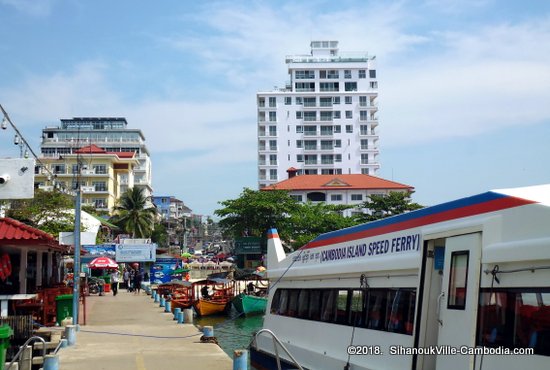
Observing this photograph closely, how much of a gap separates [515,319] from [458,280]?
911 millimetres

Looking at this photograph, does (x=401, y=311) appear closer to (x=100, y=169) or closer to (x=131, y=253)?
(x=131, y=253)

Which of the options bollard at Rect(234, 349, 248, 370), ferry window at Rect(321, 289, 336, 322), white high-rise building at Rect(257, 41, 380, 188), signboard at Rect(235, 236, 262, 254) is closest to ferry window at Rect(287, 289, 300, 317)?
ferry window at Rect(321, 289, 336, 322)

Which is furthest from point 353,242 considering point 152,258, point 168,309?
point 152,258

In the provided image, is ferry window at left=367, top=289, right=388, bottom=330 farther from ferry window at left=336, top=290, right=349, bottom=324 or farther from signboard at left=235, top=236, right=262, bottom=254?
signboard at left=235, top=236, right=262, bottom=254

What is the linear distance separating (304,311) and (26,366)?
5.62 m

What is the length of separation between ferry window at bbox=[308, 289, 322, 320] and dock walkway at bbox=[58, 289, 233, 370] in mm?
2135

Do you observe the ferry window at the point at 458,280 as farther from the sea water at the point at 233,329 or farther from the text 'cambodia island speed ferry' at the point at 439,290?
the sea water at the point at 233,329

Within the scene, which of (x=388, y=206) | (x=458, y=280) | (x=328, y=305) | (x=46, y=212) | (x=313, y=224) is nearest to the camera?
(x=458, y=280)

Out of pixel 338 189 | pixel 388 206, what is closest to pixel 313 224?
pixel 388 206

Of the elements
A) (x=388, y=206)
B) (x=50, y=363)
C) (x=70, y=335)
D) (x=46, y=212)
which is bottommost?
(x=70, y=335)

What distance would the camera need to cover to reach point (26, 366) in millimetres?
12805

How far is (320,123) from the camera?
103250 millimetres

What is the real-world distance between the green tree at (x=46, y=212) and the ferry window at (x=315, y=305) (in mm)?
32531

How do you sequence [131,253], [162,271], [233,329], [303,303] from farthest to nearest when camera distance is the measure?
[162,271], [131,253], [233,329], [303,303]
